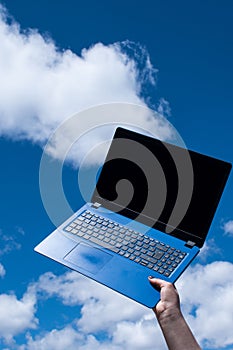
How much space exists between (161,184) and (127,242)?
452 millimetres

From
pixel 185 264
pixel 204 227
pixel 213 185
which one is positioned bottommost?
→ pixel 185 264

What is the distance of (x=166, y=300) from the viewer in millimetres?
2305

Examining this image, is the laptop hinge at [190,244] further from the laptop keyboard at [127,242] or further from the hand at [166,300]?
the hand at [166,300]

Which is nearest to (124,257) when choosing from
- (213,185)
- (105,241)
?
(105,241)

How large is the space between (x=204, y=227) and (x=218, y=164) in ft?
1.32

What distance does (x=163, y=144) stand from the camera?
2.96 m

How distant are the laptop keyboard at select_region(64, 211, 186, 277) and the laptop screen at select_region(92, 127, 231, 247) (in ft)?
0.41

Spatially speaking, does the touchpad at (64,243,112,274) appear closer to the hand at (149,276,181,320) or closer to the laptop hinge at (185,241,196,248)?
the hand at (149,276,181,320)

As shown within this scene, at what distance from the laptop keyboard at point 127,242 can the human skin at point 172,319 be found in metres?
0.19

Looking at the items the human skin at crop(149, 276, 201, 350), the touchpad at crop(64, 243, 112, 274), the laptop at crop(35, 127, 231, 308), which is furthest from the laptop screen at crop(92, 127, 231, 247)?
the human skin at crop(149, 276, 201, 350)

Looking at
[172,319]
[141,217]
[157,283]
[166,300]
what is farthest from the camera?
[141,217]

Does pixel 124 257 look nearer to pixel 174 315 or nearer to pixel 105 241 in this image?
pixel 105 241

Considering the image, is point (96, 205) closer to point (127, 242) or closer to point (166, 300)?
point (127, 242)

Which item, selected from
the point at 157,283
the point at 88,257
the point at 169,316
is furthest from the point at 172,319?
the point at 88,257
